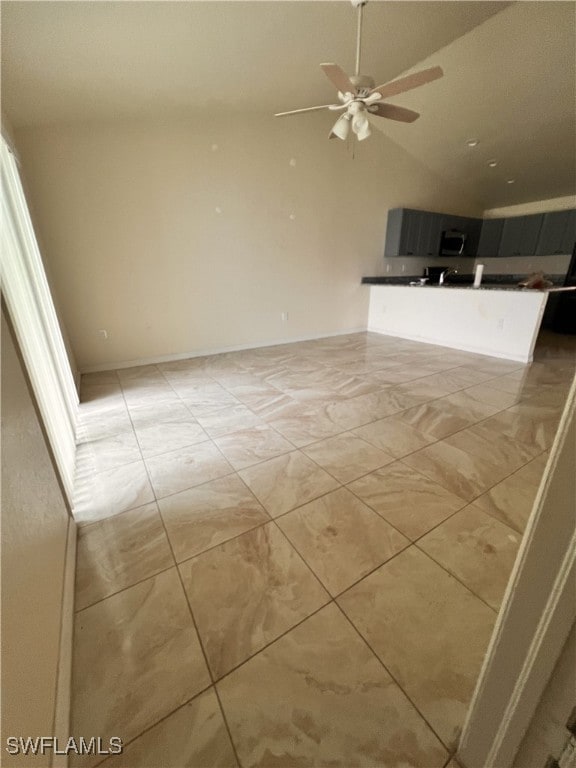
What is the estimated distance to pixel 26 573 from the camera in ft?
2.59

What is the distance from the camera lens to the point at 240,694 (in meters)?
0.92

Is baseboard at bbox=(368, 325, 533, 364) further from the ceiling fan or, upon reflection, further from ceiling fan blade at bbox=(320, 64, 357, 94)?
ceiling fan blade at bbox=(320, 64, 357, 94)

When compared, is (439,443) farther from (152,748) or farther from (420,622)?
(152,748)

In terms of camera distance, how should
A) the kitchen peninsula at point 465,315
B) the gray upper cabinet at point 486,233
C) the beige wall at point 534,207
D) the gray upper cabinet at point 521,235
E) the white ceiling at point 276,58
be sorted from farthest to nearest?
the gray upper cabinet at point 521,235 < the beige wall at point 534,207 < the gray upper cabinet at point 486,233 < the kitchen peninsula at point 465,315 < the white ceiling at point 276,58

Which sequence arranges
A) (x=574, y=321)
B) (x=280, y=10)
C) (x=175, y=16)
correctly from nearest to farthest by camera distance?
(x=175, y=16)
(x=280, y=10)
(x=574, y=321)

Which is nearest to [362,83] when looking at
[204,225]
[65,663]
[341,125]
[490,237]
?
[341,125]

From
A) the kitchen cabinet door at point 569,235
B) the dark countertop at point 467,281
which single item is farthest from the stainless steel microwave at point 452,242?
the kitchen cabinet door at point 569,235

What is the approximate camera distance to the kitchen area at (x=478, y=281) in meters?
3.86

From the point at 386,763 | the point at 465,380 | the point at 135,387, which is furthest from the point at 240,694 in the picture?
the point at 465,380

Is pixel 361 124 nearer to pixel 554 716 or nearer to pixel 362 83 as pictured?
pixel 362 83

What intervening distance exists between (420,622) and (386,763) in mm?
397

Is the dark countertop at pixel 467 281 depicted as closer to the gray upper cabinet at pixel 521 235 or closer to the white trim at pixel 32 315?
the gray upper cabinet at pixel 521 235

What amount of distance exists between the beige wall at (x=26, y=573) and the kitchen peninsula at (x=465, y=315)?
4690 mm

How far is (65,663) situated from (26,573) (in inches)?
15.9
